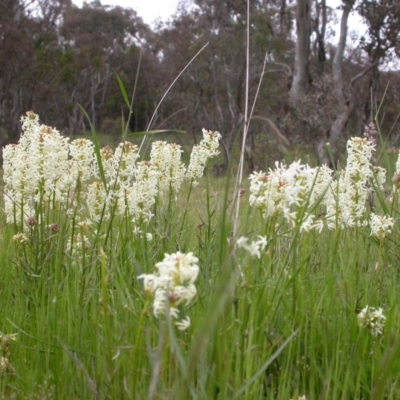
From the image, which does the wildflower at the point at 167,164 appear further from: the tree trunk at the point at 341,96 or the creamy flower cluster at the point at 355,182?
the tree trunk at the point at 341,96

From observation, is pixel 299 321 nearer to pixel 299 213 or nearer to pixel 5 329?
pixel 299 213

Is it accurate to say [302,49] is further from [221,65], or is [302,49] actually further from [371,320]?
[371,320]

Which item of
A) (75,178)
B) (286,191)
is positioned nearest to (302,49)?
(75,178)

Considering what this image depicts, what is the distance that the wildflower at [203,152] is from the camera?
313cm

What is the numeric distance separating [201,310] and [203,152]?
1.50 meters

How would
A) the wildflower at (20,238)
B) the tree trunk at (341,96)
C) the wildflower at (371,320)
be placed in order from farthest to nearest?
the tree trunk at (341,96), the wildflower at (20,238), the wildflower at (371,320)

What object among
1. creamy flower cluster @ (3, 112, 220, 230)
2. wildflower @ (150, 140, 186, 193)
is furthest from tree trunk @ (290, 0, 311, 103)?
creamy flower cluster @ (3, 112, 220, 230)

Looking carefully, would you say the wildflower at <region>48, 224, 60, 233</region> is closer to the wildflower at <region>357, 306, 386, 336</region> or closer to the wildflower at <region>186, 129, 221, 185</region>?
the wildflower at <region>186, 129, 221, 185</region>

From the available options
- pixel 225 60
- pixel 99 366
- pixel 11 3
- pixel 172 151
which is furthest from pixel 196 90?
pixel 99 366

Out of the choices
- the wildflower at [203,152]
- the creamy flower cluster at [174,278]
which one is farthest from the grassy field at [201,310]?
the wildflower at [203,152]

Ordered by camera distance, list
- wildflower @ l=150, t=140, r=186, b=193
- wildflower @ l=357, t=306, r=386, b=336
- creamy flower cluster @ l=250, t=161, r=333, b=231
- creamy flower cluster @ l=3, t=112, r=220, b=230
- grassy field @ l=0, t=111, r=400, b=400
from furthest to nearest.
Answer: wildflower @ l=150, t=140, r=186, b=193 → creamy flower cluster @ l=3, t=112, r=220, b=230 → wildflower @ l=357, t=306, r=386, b=336 → creamy flower cluster @ l=250, t=161, r=333, b=231 → grassy field @ l=0, t=111, r=400, b=400

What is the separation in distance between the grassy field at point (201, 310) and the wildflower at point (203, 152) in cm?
52

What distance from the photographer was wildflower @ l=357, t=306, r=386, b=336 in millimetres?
1609

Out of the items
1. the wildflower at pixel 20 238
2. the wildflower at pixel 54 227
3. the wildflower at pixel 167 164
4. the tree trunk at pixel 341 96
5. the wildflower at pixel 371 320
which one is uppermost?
the tree trunk at pixel 341 96
